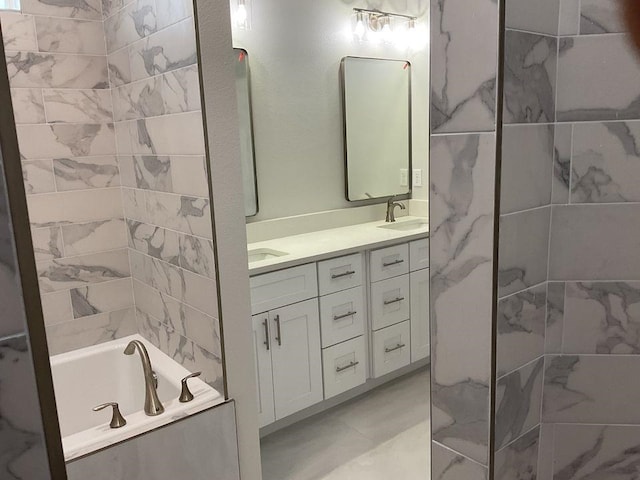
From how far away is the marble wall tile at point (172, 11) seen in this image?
5.60 ft

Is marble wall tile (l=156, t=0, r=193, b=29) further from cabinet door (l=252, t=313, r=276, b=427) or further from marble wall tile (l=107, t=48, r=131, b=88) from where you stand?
cabinet door (l=252, t=313, r=276, b=427)

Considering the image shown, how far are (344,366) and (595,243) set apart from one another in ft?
6.40

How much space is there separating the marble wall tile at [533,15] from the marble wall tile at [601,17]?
0.05 meters

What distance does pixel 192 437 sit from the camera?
6.12ft

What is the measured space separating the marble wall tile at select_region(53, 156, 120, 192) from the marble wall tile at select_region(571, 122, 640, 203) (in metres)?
2.00

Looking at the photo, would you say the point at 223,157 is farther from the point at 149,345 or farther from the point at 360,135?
the point at 360,135


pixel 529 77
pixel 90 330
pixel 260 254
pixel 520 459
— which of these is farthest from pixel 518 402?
pixel 90 330

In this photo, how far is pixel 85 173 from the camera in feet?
7.86

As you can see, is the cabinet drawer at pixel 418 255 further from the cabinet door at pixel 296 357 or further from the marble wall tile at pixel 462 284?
the marble wall tile at pixel 462 284

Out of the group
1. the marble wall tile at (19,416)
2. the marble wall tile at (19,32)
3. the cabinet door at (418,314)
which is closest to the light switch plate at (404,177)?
the cabinet door at (418,314)

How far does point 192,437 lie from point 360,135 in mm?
2217

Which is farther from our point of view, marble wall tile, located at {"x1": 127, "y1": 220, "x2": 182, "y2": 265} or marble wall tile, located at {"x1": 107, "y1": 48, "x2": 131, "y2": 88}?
marble wall tile, located at {"x1": 107, "y1": 48, "x2": 131, "y2": 88}

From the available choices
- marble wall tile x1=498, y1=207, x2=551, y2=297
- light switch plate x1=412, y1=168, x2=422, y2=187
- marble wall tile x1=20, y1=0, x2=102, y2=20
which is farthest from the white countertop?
marble wall tile x1=498, y1=207, x2=551, y2=297

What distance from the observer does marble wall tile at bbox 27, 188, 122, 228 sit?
232 centimetres
